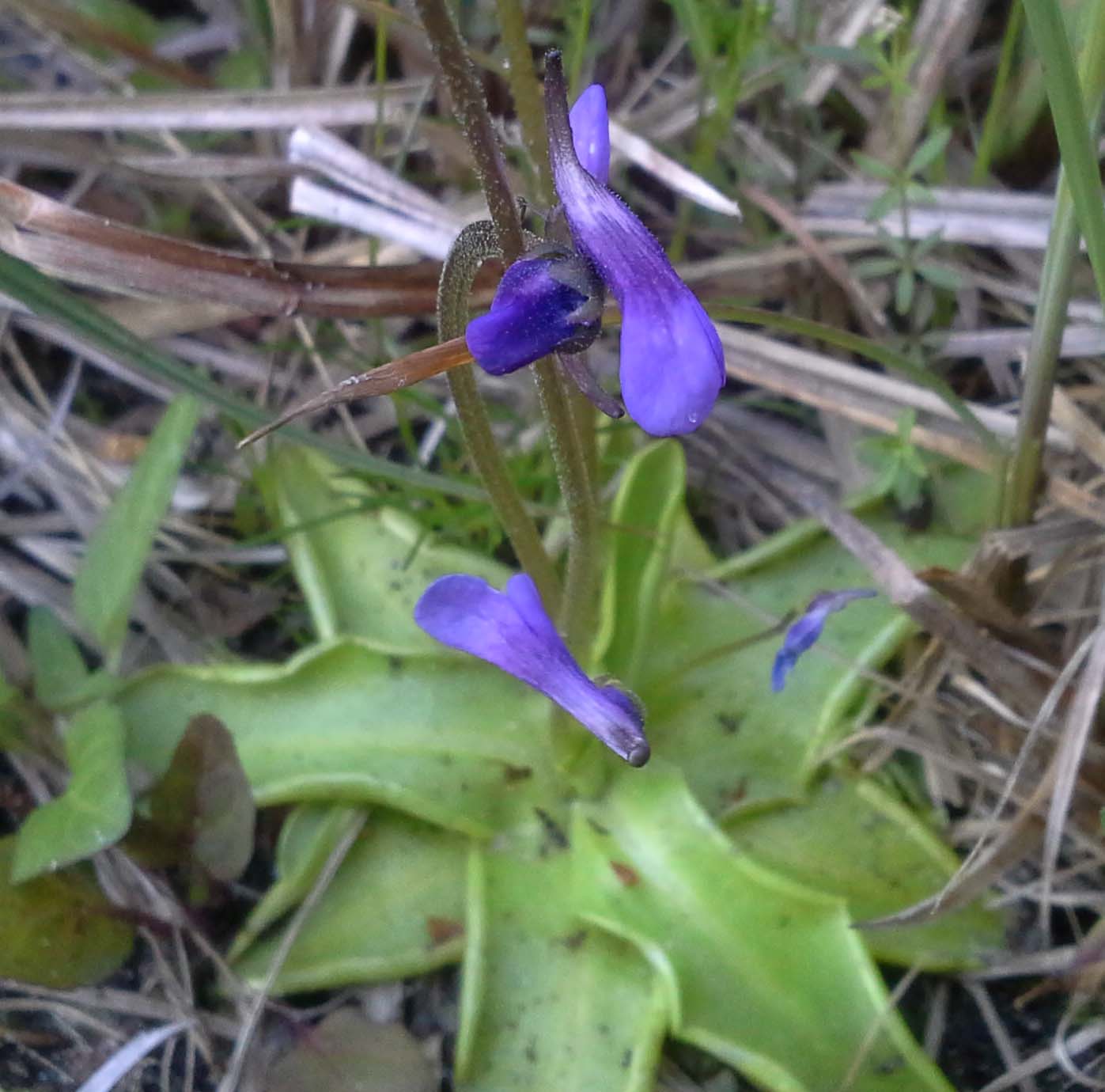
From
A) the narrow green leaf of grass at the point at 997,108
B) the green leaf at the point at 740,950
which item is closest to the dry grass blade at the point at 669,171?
the narrow green leaf of grass at the point at 997,108

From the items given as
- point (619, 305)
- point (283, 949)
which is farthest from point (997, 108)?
point (283, 949)

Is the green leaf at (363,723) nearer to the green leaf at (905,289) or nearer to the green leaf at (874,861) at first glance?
the green leaf at (874,861)

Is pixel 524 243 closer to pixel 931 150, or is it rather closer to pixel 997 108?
pixel 931 150

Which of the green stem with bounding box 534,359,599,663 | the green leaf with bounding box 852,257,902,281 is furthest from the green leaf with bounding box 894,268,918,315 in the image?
the green stem with bounding box 534,359,599,663

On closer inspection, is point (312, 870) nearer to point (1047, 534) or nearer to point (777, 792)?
point (777, 792)

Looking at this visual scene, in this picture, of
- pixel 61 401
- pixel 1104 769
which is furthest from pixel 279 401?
pixel 1104 769

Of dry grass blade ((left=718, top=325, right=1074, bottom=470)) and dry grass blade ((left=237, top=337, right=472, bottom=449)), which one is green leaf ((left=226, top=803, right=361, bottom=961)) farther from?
dry grass blade ((left=718, top=325, right=1074, bottom=470))

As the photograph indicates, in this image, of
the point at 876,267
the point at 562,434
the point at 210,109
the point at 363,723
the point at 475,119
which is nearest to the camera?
the point at 475,119
